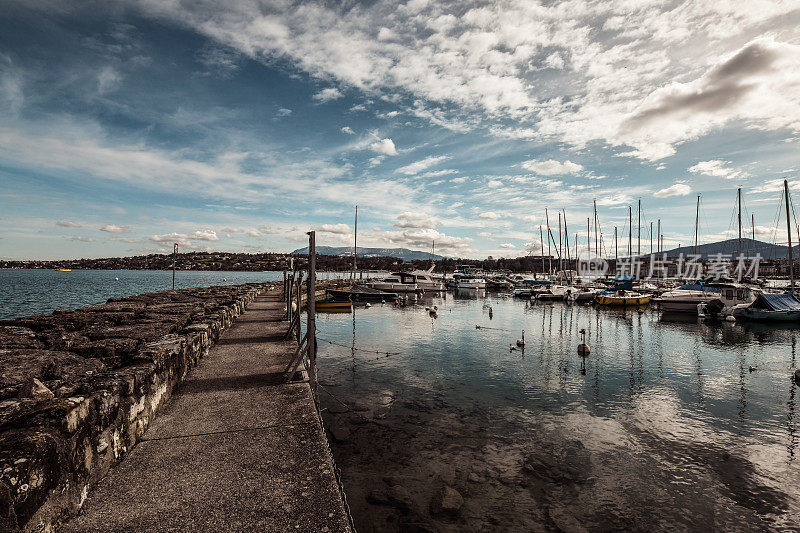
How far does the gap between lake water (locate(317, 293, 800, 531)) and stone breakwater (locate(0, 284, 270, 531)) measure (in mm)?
3866

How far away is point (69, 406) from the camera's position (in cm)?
327

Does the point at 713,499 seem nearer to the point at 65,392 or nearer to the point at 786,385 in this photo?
the point at 65,392

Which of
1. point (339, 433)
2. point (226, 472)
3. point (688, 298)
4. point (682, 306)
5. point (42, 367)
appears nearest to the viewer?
point (226, 472)

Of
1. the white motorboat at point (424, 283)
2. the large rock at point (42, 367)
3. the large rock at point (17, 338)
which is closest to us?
the large rock at point (42, 367)

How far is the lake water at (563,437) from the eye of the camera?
20.9ft

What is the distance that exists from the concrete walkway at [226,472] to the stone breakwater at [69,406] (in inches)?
10.8

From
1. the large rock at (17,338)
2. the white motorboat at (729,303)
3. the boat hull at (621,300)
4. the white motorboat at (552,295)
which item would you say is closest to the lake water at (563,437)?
the large rock at (17,338)

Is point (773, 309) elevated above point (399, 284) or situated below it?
below

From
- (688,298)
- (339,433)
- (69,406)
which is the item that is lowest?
(339,433)

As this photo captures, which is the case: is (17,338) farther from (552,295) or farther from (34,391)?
(552,295)

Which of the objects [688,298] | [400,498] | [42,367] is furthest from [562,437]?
[688,298]

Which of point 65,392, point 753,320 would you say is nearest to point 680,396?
point 65,392

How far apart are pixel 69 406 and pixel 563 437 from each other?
9.68m

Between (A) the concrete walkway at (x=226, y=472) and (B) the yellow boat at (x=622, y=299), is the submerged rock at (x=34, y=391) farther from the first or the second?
(B) the yellow boat at (x=622, y=299)
